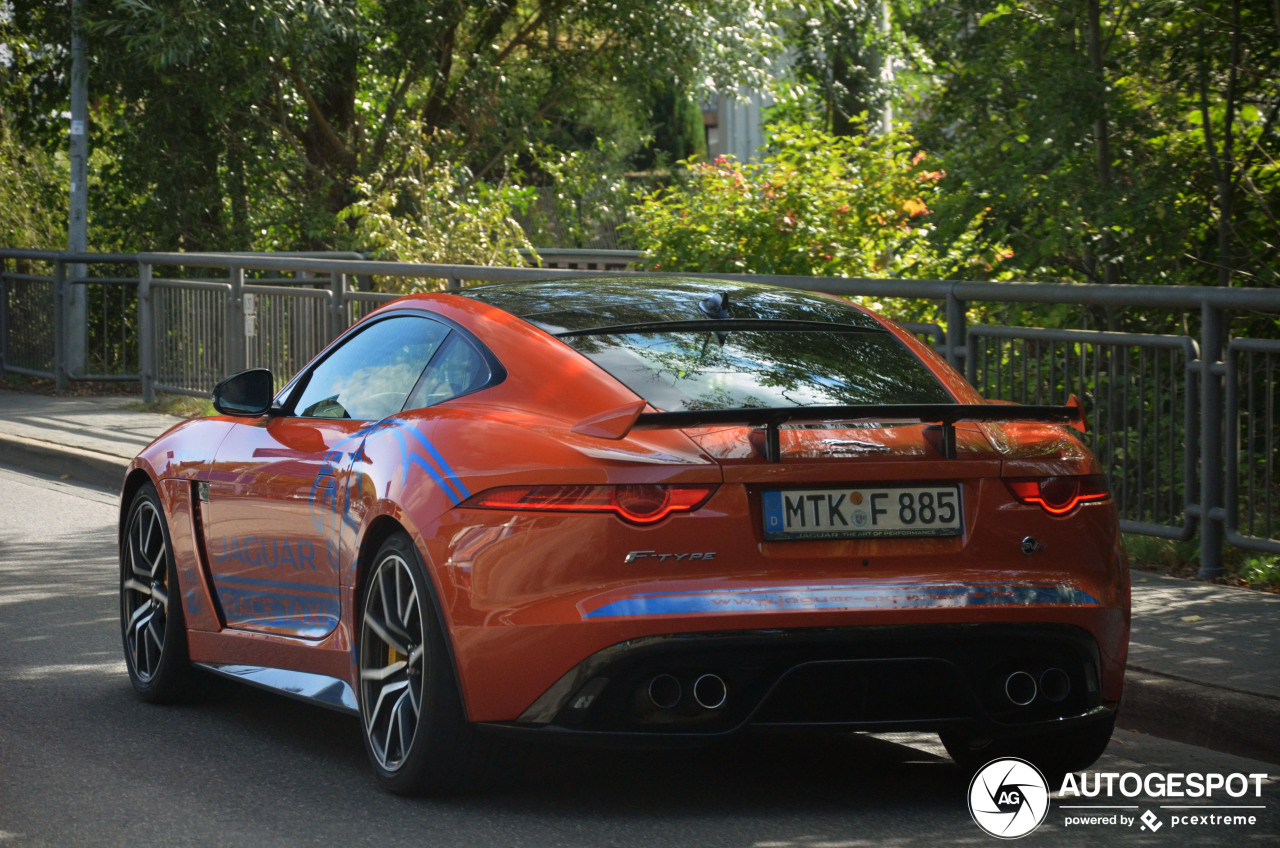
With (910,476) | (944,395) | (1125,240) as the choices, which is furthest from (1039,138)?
(910,476)

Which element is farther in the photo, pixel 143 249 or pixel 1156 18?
pixel 143 249

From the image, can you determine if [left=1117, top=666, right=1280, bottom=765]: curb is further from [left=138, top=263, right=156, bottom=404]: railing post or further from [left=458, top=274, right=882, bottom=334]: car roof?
[left=138, top=263, right=156, bottom=404]: railing post

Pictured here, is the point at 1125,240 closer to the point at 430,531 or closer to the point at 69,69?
the point at 430,531

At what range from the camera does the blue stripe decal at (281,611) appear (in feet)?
17.5

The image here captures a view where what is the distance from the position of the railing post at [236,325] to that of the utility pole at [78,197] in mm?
3649

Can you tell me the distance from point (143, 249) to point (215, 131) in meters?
1.62

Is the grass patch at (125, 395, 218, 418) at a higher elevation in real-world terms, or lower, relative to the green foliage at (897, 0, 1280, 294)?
lower

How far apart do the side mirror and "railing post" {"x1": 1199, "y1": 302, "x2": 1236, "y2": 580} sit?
4.26 metres

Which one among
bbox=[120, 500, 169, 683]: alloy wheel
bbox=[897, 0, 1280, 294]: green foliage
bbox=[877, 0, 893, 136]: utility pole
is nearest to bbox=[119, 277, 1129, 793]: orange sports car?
bbox=[120, 500, 169, 683]: alloy wheel

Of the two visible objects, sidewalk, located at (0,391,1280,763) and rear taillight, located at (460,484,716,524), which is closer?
rear taillight, located at (460,484,716,524)

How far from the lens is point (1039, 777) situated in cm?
507

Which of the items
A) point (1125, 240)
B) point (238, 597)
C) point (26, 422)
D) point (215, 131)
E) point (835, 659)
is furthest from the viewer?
point (215, 131)

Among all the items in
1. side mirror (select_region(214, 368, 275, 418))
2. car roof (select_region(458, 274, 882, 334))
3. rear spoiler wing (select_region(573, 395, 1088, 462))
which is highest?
car roof (select_region(458, 274, 882, 334))

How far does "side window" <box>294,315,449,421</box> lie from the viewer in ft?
17.5
